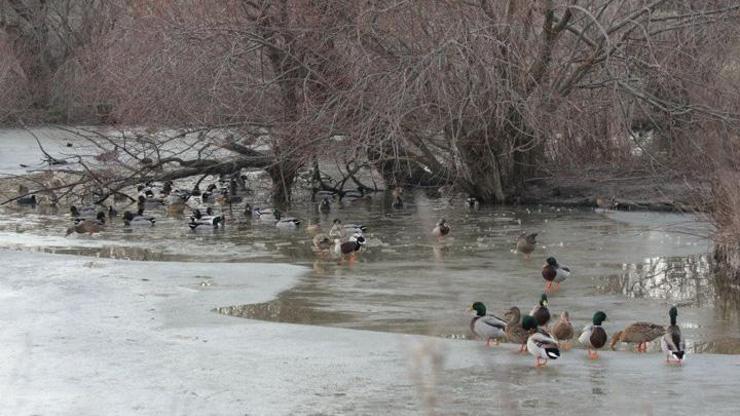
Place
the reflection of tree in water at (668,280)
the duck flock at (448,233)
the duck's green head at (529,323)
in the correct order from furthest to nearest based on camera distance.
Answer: the reflection of tree in water at (668,280) < the duck's green head at (529,323) < the duck flock at (448,233)

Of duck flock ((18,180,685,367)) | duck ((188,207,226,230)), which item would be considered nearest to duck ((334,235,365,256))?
duck flock ((18,180,685,367))

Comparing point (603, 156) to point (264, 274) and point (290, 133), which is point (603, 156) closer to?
point (290, 133)

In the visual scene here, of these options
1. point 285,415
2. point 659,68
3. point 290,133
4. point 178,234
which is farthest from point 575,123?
point 285,415

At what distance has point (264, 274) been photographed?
14.0m

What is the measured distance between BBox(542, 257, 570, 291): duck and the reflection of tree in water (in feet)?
1.44

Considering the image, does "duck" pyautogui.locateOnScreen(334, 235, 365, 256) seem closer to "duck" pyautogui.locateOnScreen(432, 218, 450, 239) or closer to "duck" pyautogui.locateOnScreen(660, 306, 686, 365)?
"duck" pyautogui.locateOnScreen(432, 218, 450, 239)

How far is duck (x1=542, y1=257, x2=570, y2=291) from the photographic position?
13016 mm

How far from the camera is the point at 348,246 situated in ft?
49.9

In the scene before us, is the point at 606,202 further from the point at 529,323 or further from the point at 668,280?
the point at 529,323

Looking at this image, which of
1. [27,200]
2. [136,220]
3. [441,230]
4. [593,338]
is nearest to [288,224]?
[136,220]

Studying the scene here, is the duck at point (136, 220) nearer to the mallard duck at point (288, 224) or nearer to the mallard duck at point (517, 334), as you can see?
the mallard duck at point (288, 224)

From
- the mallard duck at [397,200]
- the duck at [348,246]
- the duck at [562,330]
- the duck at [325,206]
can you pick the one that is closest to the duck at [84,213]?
the duck at [325,206]

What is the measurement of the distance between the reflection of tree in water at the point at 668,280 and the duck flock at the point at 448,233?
0.71 m

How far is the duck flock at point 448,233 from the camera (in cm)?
966
